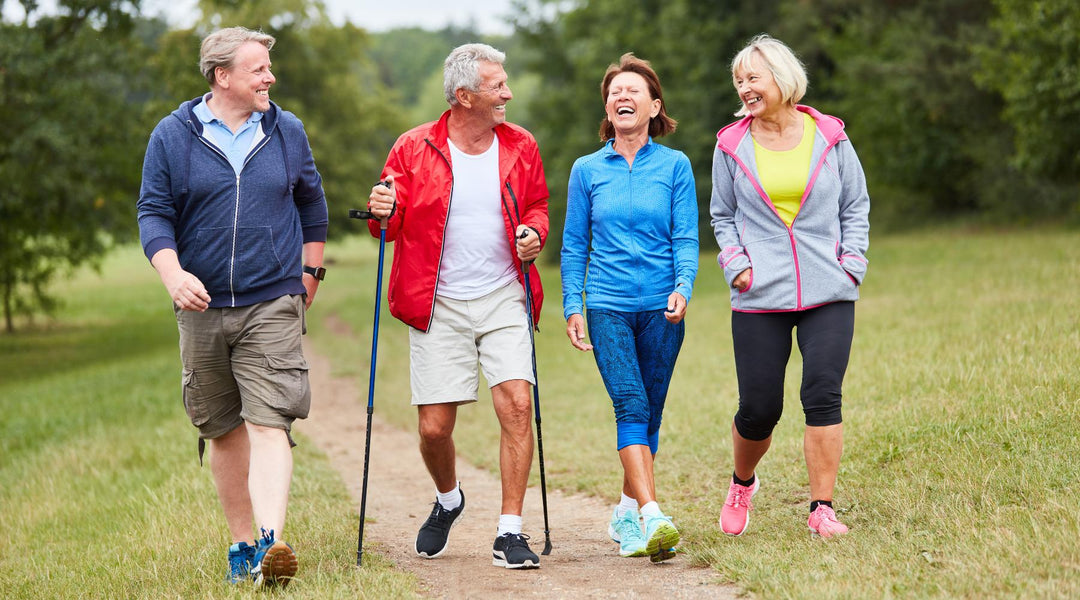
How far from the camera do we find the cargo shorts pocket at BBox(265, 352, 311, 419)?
4883mm

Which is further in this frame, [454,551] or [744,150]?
[454,551]

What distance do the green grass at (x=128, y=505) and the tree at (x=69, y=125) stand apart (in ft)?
11.2

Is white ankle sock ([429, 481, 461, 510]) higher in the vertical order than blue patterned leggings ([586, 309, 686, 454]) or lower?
lower

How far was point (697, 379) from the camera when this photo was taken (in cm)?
1186

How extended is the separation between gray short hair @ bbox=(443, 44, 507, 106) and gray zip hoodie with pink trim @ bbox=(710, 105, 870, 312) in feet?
4.05

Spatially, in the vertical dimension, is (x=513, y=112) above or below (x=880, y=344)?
above

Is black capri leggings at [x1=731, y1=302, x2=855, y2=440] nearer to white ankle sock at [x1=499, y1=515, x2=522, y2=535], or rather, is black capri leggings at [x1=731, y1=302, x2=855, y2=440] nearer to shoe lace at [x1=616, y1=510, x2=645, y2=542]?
shoe lace at [x1=616, y1=510, x2=645, y2=542]

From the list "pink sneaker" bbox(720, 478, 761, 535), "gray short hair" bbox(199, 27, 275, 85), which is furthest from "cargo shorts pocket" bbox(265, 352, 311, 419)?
"pink sneaker" bbox(720, 478, 761, 535)

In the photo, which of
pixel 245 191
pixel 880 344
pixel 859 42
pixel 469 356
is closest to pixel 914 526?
pixel 469 356

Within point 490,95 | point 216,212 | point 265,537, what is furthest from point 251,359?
point 490,95

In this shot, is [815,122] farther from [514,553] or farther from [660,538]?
[514,553]

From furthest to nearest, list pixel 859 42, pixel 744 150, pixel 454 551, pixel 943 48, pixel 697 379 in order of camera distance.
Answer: pixel 859 42 < pixel 943 48 < pixel 697 379 < pixel 454 551 < pixel 744 150

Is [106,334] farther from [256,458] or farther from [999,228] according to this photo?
[256,458]

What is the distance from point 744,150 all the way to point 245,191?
2.37 m
